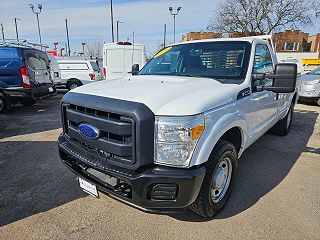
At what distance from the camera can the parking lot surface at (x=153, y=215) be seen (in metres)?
2.63

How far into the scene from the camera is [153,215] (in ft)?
9.57

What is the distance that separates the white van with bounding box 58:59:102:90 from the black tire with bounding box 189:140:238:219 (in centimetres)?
1151

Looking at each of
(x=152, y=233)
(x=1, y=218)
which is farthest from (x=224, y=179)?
(x=1, y=218)

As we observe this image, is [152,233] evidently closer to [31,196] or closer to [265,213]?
[265,213]

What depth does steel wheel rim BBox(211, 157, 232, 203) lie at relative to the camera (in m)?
2.77

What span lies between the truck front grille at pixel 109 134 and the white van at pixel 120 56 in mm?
8043

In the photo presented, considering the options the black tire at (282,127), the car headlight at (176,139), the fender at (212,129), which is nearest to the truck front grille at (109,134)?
the car headlight at (176,139)

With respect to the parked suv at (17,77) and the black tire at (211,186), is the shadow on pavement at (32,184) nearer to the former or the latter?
the black tire at (211,186)

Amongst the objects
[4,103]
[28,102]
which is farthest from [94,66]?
→ [4,103]

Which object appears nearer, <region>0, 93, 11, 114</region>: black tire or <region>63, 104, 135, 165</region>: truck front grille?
<region>63, 104, 135, 165</region>: truck front grille

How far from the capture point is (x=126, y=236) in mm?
2566

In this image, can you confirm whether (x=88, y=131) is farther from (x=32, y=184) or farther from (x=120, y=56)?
(x=120, y=56)

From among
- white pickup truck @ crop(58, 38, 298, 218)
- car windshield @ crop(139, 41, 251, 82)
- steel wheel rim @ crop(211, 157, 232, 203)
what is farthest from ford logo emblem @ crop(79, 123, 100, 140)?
car windshield @ crop(139, 41, 251, 82)

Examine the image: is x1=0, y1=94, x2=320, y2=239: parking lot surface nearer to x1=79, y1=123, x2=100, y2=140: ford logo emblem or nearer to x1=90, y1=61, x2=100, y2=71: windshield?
x1=79, y1=123, x2=100, y2=140: ford logo emblem
